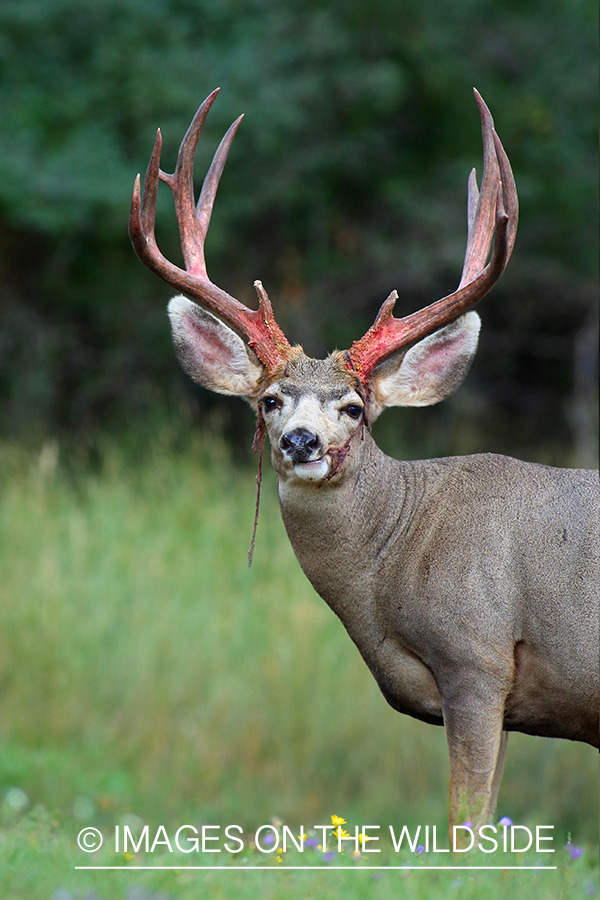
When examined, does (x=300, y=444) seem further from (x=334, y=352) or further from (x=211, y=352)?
(x=211, y=352)

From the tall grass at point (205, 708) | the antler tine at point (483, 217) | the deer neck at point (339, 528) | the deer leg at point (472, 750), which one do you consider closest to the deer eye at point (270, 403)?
the deer neck at point (339, 528)

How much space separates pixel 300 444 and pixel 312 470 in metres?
0.13

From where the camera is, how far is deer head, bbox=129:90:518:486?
12.6 feet

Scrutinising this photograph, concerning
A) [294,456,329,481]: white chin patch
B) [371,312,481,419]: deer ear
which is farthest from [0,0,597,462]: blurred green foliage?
[294,456,329,481]: white chin patch

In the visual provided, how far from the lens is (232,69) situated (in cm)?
1188

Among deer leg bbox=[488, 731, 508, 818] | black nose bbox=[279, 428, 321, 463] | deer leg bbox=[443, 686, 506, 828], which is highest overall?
black nose bbox=[279, 428, 321, 463]

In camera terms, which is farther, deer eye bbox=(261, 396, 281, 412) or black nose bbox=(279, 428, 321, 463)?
deer eye bbox=(261, 396, 281, 412)

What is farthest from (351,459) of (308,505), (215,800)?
(215,800)

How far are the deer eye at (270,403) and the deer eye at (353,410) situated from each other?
8.9 inches

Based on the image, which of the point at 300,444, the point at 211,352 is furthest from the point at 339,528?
the point at 211,352

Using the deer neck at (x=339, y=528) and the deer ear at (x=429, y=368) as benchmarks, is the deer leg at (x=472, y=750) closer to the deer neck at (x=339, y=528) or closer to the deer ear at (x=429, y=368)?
the deer neck at (x=339, y=528)

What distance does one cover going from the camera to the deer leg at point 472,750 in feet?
11.9

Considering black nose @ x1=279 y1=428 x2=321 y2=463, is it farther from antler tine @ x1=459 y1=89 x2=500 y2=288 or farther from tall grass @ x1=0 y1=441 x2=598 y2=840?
tall grass @ x1=0 y1=441 x2=598 y2=840

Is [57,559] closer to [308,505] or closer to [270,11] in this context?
[308,505]
